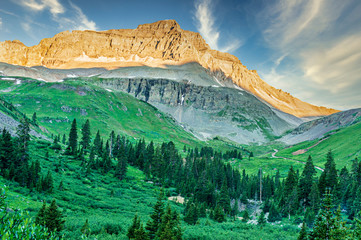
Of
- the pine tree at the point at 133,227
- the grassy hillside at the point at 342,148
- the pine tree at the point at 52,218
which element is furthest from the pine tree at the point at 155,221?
the grassy hillside at the point at 342,148

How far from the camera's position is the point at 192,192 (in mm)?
78312

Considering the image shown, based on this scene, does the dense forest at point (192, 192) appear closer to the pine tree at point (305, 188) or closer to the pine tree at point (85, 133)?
the pine tree at point (305, 188)

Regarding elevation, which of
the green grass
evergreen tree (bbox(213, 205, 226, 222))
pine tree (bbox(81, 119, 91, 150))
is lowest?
evergreen tree (bbox(213, 205, 226, 222))

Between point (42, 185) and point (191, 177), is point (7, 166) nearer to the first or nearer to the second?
point (42, 185)

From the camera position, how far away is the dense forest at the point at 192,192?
71.8 ft

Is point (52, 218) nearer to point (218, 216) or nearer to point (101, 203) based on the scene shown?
point (101, 203)

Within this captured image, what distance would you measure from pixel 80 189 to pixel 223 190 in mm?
42046

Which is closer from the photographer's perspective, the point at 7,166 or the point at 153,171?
the point at 7,166

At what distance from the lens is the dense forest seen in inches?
862

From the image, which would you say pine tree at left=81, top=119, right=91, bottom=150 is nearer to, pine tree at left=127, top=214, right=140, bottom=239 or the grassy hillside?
pine tree at left=127, top=214, right=140, bottom=239

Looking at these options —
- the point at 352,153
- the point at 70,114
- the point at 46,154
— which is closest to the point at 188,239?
the point at 46,154

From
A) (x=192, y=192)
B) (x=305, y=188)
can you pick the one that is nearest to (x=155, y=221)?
(x=192, y=192)

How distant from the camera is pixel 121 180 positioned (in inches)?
2771

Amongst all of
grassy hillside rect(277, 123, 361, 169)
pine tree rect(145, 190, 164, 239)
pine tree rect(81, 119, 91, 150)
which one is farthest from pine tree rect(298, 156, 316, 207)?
pine tree rect(81, 119, 91, 150)
